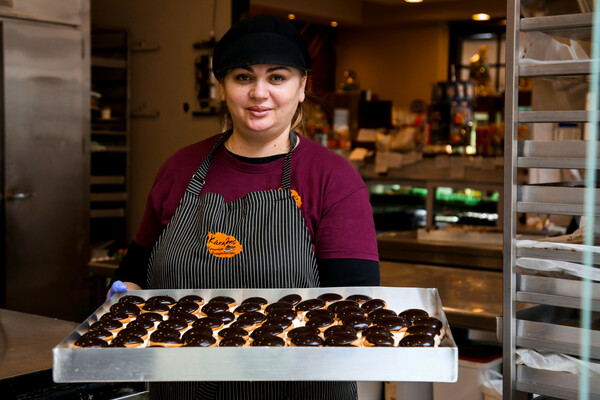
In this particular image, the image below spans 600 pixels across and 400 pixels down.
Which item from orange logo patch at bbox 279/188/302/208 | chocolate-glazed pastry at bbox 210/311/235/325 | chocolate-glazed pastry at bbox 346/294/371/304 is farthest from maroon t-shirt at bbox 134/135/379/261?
chocolate-glazed pastry at bbox 210/311/235/325

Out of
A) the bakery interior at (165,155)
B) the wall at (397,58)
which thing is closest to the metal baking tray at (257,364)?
the bakery interior at (165,155)

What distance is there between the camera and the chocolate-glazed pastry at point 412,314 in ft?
5.18

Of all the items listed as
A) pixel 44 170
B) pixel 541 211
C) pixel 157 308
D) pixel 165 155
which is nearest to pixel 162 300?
pixel 157 308

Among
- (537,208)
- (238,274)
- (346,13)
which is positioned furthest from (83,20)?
(346,13)

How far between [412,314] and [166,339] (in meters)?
0.53

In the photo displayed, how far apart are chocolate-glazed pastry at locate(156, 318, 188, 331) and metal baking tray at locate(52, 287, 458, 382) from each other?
0.26m

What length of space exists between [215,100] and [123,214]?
5.06ft

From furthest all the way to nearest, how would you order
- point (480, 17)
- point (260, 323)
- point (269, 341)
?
point (480, 17) → point (260, 323) → point (269, 341)

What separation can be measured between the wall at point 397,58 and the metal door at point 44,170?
7.30 meters

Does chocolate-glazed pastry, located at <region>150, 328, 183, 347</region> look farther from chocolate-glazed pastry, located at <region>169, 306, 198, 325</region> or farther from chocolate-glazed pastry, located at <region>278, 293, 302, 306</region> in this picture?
chocolate-glazed pastry, located at <region>278, 293, 302, 306</region>

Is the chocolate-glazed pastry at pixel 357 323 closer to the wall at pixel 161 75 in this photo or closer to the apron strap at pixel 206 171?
the apron strap at pixel 206 171

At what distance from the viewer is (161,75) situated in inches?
248

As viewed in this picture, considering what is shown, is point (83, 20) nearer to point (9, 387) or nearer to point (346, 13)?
point (9, 387)

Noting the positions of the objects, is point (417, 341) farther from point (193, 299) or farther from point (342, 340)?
point (193, 299)
